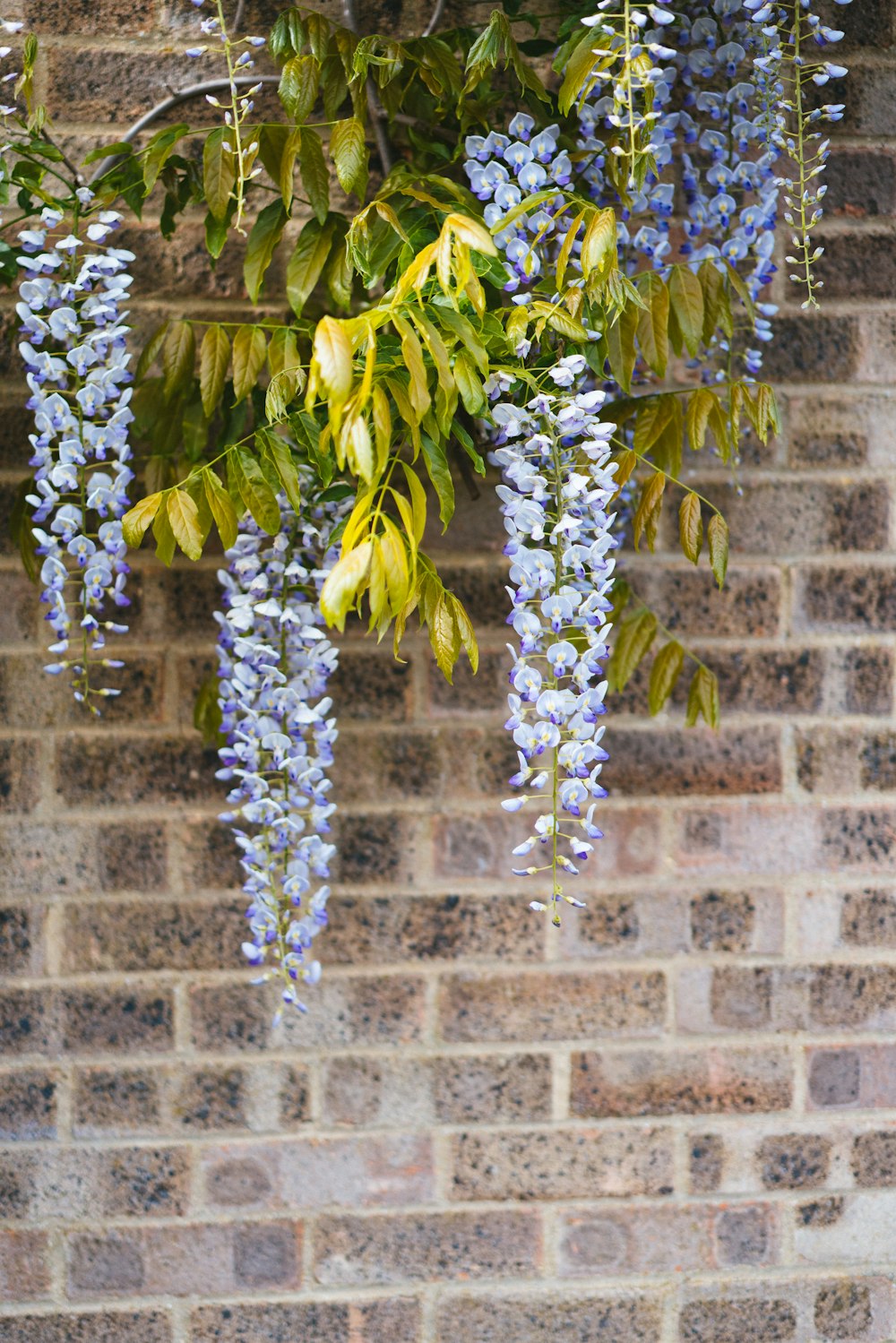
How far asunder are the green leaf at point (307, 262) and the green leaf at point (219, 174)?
3.3 inches

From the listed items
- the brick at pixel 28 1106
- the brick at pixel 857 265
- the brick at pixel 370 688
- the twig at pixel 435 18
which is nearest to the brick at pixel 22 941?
the brick at pixel 28 1106

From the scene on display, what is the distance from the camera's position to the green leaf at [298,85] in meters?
1.09

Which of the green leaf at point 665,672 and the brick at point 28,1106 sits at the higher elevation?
the green leaf at point 665,672

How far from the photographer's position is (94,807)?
4.65 ft

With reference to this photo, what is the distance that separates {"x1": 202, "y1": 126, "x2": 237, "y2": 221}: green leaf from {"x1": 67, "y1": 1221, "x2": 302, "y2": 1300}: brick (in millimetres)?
1187

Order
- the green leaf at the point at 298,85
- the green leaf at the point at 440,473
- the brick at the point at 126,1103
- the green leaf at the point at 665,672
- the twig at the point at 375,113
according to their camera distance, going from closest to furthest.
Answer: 1. the green leaf at the point at 440,473
2. the green leaf at the point at 298,85
3. the twig at the point at 375,113
4. the green leaf at the point at 665,672
5. the brick at the point at 126,1103

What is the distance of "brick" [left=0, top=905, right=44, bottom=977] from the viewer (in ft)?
4.65

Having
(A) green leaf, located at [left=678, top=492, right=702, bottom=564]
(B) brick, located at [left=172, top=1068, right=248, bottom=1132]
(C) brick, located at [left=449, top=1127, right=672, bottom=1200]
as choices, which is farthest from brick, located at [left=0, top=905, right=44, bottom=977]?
(A) green leaf, located at [left=678, top=492, right=702, bottom=564]

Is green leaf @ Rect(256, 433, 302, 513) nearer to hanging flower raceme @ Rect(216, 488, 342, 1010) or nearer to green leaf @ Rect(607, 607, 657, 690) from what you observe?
hanging flower raceme @ Rect(216, 488, 342, 1010)

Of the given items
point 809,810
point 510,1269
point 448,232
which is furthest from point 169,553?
point 510,1269

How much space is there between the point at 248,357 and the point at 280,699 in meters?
0.34

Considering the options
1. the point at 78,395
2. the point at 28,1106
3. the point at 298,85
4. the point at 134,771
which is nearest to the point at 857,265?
the point at 298,85

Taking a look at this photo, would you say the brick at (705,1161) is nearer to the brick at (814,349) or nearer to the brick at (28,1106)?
the brick at (28,1106)

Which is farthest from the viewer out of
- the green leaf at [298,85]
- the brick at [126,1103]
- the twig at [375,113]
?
the brick at [126,1103]
